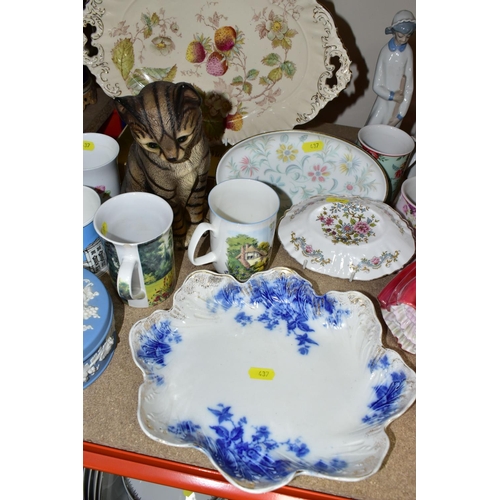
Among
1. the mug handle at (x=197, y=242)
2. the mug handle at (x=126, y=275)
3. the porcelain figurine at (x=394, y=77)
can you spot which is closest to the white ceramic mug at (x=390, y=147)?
the porcelain figurine at (x=394, y=77)

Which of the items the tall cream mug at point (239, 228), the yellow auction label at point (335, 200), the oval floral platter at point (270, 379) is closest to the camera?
the oval floral platter at point (270, 379)

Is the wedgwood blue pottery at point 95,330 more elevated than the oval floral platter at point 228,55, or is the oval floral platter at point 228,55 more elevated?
the oval floral platter at point 228,55

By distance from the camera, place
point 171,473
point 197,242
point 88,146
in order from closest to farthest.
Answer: point 171,473, point 197,242, point 88,146

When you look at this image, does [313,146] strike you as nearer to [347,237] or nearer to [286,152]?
[286,152]

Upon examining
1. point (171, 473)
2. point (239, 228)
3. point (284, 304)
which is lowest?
point (171, 473)

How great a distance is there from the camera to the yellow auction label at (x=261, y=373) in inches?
24.0

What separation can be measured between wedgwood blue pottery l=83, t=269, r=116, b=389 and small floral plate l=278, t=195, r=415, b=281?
0.28 m

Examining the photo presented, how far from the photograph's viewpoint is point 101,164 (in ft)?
2.48

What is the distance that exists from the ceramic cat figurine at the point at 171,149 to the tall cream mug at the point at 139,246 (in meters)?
0.04

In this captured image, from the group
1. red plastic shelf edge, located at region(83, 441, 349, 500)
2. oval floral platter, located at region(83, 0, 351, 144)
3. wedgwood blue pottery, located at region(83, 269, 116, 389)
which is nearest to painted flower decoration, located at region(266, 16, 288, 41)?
oval floral platter, located at region(83, 0, 351, 144)

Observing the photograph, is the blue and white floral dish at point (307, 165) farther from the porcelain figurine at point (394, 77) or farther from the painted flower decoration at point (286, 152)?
the porcelain figurine at point (394, 77)

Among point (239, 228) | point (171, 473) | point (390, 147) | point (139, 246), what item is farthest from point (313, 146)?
point (171, 473)

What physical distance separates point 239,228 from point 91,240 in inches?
8.4

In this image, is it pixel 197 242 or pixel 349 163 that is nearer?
pixel 197 242
